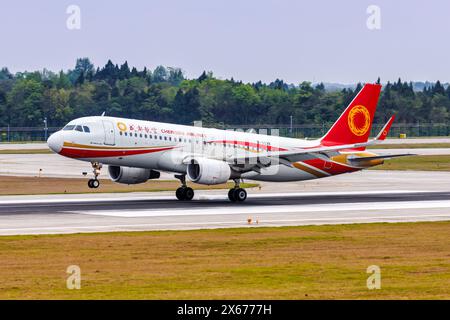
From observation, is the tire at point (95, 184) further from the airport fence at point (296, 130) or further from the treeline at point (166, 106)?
the treeline at point (166, 106)

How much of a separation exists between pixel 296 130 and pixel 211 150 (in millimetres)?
117454

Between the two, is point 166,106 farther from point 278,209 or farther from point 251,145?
point 278,209

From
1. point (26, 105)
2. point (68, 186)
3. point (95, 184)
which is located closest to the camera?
→ point (95, 184)

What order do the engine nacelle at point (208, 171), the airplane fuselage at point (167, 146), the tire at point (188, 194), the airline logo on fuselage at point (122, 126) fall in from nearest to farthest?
1. the airplane fuselage at point (167, 146)
2. the engine nacelle at point (208, 171)
3. the airline logo on fuselage at point (122, 126)
4. the tire at point (188, 194)

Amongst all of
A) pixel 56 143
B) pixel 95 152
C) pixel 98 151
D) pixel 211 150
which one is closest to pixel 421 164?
pixel 211 150

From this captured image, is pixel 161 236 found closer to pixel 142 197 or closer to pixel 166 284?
pixel 166 284

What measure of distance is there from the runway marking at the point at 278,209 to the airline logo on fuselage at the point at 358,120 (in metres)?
6.93

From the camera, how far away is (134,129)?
54.8 meters

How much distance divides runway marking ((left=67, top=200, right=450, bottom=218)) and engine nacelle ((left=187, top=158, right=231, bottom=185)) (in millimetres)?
1812

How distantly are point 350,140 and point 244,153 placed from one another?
8539 millimetres

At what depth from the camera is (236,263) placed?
31.2m

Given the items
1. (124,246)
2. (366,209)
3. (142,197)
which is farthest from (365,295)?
(142,197)

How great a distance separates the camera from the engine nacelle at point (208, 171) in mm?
53656

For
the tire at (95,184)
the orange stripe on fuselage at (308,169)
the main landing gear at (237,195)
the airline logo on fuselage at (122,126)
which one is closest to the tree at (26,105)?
the tire at (95,184)
